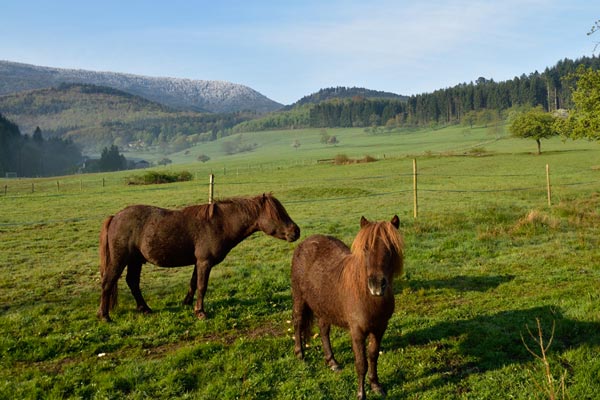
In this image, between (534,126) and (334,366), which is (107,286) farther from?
(534,126)

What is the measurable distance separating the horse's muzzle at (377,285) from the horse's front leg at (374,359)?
892 millimetres

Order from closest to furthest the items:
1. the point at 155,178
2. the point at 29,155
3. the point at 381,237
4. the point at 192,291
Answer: the point at 381,237
the point at 192,291
the point at 155,178
the point at 29,155

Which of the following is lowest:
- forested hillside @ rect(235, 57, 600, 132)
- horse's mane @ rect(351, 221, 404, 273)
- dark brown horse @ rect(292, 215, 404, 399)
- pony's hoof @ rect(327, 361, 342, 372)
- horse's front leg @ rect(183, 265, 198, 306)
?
pony's hoof @ rect(327, 361, 342, 372)

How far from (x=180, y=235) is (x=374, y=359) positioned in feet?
14.4

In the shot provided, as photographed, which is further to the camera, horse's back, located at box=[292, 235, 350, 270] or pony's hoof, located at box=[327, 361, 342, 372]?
horse's back, located at box=[292, 235, 350, 270]

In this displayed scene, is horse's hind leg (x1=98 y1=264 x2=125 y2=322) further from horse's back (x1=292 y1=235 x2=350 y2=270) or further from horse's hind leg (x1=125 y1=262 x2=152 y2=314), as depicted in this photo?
horse's back (x1=292 y1=235 x2=350 y2=270)

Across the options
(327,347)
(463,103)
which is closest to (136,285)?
(327,347)

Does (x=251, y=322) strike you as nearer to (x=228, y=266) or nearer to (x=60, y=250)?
(x=228, y=266)

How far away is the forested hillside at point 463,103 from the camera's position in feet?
459

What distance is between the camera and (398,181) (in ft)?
133

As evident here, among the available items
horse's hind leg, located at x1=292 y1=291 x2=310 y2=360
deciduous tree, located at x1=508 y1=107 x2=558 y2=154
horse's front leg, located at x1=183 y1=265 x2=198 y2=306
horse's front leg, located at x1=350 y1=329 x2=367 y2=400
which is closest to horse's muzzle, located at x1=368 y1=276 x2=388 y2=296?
horse's front leg, located at x1=350 y1=329 x2=367 y2=400

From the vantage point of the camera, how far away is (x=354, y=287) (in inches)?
205

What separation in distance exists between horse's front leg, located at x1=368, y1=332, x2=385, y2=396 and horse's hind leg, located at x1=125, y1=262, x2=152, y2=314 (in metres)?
4.78

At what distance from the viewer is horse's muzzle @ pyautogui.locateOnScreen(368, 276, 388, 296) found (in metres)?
4.52
